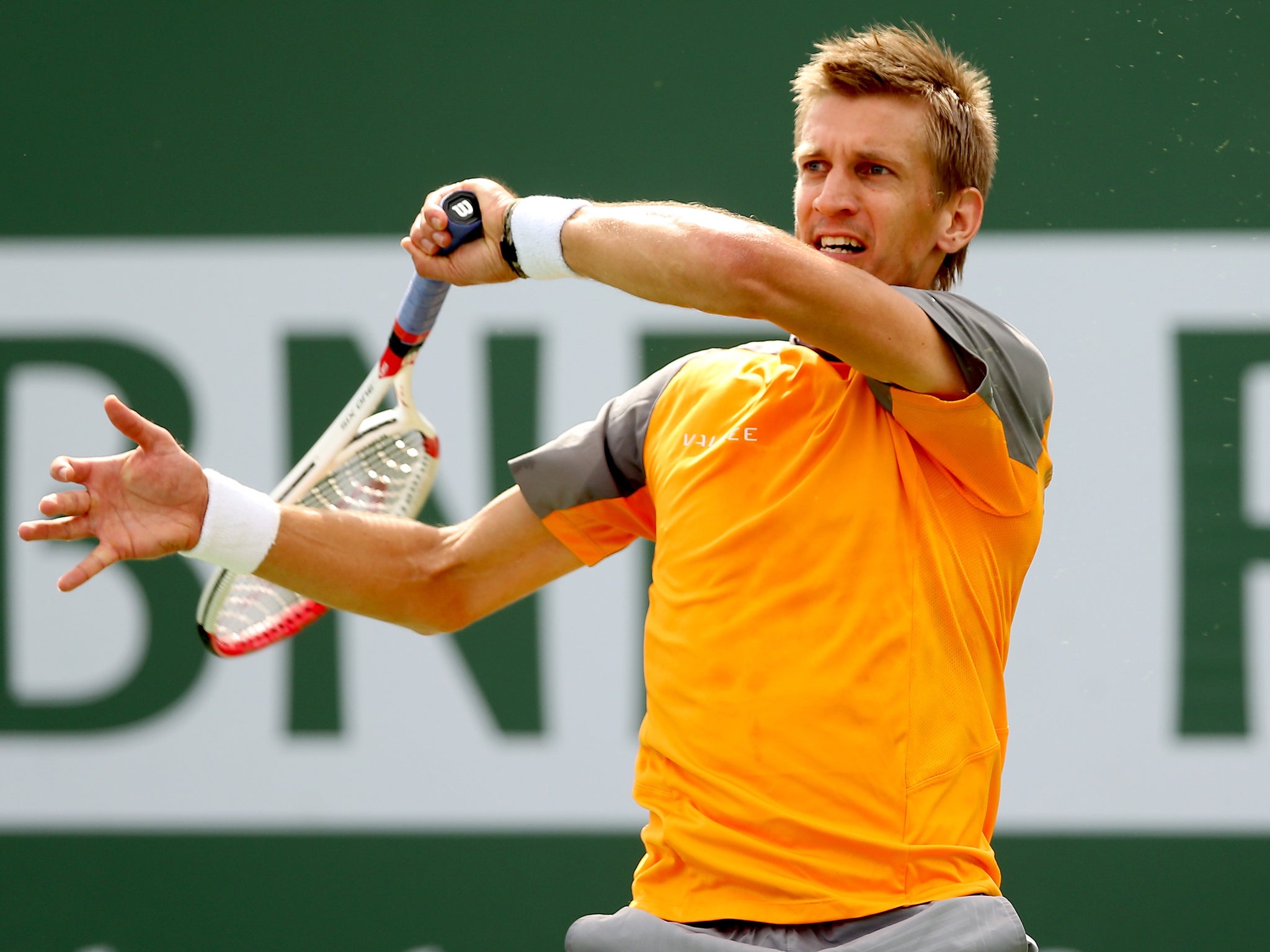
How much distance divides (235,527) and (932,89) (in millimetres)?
1360

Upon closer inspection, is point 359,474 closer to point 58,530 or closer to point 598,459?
point 598,459

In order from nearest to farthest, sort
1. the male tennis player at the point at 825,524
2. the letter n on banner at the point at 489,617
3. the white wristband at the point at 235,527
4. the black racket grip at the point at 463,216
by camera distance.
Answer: the male tennis player at the point at 825,524 → the black racket grip at the point at 463,216 → the white wristband at the point at 235,527 → the letter n on banner at the point at 489,617

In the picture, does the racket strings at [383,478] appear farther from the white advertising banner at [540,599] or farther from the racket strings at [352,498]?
the white advertising banner at [540,599]

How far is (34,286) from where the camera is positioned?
12.8ft

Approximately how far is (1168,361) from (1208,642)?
0.71 metres

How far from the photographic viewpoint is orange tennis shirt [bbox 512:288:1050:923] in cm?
208

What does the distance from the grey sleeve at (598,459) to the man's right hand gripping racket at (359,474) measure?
34 centimetres

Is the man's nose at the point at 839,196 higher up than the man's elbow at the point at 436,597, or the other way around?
the man's nose at the point at 839,196

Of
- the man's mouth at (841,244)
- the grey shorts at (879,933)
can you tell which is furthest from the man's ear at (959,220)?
the grey shorts at (879,933)

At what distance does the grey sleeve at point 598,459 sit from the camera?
2.46 meters

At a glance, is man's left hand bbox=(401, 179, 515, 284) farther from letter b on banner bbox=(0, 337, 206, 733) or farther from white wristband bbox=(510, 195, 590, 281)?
letter b on banner bbox=(0, 337, 206, 733)

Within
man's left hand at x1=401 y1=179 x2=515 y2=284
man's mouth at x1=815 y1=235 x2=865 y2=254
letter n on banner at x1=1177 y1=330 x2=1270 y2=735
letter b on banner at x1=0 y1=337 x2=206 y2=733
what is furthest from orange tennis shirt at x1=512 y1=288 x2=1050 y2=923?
letter b on banner at x1=0 y1=337 x2=206 y2=733

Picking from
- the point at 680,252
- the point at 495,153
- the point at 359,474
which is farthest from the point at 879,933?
the point at 495,153

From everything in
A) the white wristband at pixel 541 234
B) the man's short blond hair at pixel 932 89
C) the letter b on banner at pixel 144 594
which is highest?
the man's short blond hair at pixel 932 89
